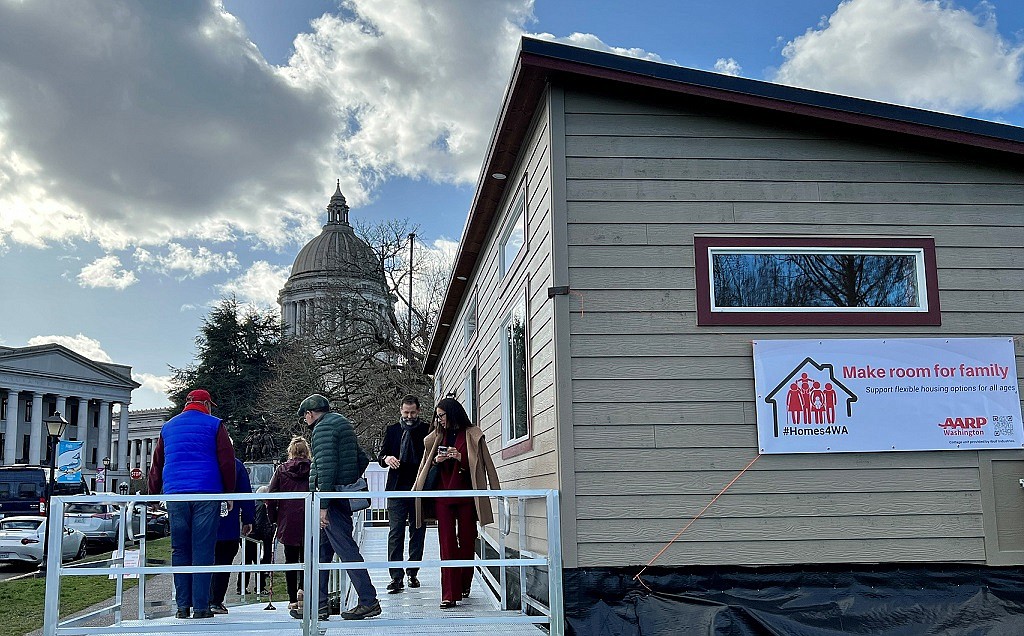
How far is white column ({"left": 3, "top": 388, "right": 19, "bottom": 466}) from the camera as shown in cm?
7944

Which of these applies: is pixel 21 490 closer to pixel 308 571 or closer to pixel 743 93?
pixel 308 571

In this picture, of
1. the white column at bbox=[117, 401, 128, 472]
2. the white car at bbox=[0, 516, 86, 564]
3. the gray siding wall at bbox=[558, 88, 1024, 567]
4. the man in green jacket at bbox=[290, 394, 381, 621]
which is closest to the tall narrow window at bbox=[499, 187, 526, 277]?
the gray siding wall at bbox=[558, 88, 1024, 567]

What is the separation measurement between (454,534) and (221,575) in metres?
2.25

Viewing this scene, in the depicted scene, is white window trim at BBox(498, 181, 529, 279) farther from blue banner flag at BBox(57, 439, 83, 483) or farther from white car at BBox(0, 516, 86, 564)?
blue banner flag at BBox(57, 439, 83, 483)

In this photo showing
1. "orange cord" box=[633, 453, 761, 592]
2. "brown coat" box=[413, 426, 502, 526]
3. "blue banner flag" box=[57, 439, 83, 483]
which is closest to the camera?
"orange cord" box=[633, 453, 761, 592]

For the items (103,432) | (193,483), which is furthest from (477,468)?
(103,432)

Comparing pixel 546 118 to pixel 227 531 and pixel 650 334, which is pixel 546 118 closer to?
pixel 650 334

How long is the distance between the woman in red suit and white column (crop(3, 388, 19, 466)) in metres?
83.1

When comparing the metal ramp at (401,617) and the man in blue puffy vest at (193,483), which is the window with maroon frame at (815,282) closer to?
the metal ramp at (401,617)

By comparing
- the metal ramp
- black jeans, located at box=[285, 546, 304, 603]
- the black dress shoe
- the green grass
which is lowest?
the green grass

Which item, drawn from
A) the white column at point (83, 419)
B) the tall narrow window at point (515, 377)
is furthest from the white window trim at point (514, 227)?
the white column at point (83, 419)

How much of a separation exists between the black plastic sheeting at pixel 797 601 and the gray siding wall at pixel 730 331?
0.12 metres

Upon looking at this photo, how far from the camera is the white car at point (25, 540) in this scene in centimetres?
2230

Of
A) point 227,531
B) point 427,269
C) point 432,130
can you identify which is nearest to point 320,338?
point 427,269
